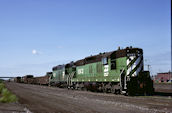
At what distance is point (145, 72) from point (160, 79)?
70.3 meters

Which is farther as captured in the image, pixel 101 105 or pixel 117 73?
pixel 117 73

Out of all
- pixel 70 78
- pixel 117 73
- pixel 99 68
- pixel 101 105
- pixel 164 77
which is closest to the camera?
pixel 101 105

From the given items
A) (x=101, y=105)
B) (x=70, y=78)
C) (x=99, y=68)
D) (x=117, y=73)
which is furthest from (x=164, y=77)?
(x=101, y=105)

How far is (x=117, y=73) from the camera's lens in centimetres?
2202

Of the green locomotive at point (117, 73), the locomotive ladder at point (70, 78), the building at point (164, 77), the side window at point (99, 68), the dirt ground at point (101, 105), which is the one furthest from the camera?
the building at point (164, 77)

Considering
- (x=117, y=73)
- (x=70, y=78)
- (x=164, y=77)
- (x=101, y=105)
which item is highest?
(x=117, y=73)

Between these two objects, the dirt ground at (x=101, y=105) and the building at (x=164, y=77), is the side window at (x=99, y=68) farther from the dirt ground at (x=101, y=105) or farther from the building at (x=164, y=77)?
the building at (x=164, y=77)

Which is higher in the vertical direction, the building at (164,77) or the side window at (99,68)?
the side window at (99,68)

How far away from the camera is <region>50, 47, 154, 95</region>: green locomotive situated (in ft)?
65.6

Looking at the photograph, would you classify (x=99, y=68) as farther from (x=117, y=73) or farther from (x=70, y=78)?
(x=70, y=78)

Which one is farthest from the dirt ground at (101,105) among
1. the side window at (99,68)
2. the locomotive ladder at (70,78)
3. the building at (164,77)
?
the building at (164,77)

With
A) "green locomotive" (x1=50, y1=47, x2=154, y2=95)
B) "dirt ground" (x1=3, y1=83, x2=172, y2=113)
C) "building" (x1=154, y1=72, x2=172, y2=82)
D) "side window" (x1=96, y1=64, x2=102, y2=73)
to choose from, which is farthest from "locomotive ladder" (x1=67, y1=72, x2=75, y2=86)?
"building" (x1=154, y1=72, x2=172, y2=82)

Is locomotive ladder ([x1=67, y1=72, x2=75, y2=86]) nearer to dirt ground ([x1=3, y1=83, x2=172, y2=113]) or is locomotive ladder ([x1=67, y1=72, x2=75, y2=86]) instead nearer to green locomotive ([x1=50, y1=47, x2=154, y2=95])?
green locomotive ([x1=50, y1=47, x2=154, y2=95])

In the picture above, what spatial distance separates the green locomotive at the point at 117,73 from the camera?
19981mm
